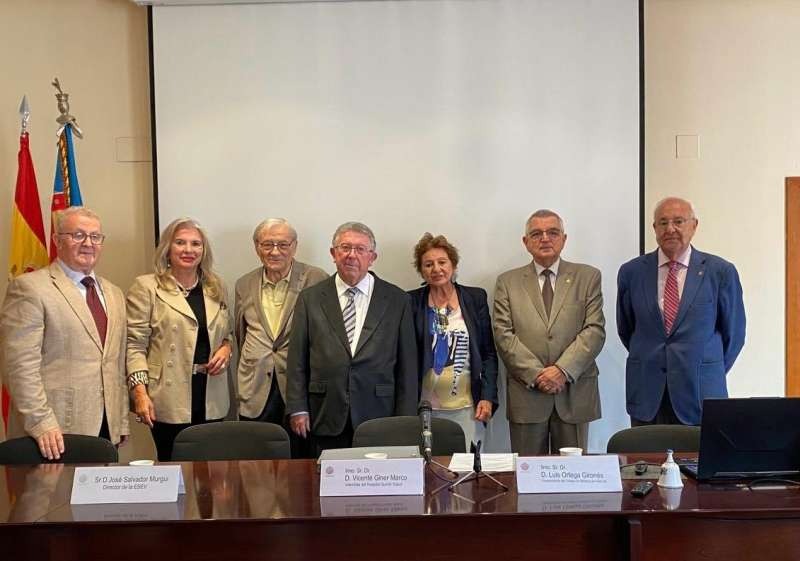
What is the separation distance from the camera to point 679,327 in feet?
12.4

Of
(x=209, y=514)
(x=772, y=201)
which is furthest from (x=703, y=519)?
(x=772, y=201)

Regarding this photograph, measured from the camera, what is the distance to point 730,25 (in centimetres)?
478

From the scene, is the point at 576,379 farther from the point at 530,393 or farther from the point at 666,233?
the point at 666,233

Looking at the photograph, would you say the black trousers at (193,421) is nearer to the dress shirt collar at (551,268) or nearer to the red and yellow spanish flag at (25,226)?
the red and yellow spanish flag at (25,226)

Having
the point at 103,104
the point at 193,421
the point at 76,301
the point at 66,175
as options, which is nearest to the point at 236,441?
the point at 193,421

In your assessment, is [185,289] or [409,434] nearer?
[409,434]

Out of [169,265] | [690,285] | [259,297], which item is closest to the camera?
[690,285]

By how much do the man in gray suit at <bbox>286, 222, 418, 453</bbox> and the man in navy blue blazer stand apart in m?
1.14

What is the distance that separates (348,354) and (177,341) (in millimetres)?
837

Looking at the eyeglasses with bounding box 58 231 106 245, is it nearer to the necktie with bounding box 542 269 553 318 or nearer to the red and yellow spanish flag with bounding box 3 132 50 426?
the red and yellow spanish flag with bounding box 3 132 50 426

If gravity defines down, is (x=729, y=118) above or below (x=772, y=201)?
above

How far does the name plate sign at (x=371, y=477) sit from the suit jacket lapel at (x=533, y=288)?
6.13ft

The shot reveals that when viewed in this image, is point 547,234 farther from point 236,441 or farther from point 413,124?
point 236,441

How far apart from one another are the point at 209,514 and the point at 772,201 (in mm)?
3986
